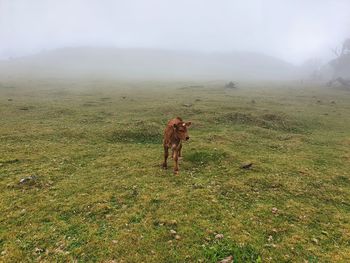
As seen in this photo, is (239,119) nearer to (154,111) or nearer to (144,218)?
(154,111)

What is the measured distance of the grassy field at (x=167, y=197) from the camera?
36.8ft

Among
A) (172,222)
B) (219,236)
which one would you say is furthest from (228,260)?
(172,222)

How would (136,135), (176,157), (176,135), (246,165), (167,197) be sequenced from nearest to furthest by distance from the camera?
(167,197), (176,135), (176,157), (246,165), (136,135)

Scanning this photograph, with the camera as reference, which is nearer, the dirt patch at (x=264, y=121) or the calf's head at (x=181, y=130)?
the calf's head at (x=181, y=130)

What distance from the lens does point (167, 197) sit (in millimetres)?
15031

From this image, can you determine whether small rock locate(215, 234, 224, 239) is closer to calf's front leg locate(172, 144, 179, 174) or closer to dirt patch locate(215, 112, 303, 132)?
calf's front leg locate(172, 144, 179, 174)

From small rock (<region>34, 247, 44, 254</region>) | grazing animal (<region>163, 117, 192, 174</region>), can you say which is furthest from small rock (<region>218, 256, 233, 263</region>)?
grazing animal (<region>163, 117, 192, 174</region>)

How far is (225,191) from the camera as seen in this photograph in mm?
16062

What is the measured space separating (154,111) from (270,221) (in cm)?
2878

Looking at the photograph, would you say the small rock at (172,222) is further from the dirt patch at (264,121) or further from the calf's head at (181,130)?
the dirt patch at (264,121)

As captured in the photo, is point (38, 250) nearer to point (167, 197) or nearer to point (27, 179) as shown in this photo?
point (167, 197)

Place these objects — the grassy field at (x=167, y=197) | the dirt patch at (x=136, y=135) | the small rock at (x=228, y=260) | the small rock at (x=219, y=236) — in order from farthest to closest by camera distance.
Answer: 1. the dirt patch at (x=136, y=135)
2. the small rock at (x=219, y=236)
3. the grassy field at (x=167, y=197)
4. the small rock at (x=228, y=260)

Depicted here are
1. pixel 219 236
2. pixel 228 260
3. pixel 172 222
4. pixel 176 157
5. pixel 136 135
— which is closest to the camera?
pixel 228 260

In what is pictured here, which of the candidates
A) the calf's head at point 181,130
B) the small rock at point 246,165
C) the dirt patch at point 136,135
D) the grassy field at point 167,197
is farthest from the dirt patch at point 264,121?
the calf's head at point 181,130
